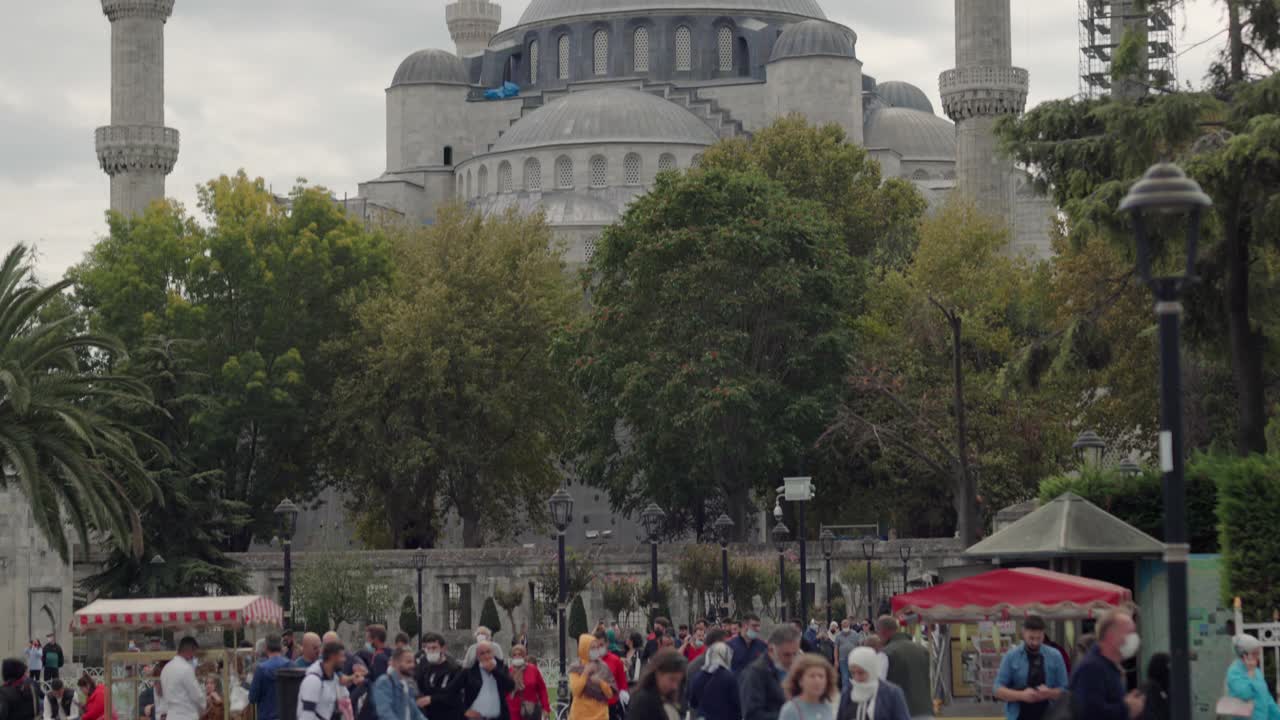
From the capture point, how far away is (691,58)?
8725 cm

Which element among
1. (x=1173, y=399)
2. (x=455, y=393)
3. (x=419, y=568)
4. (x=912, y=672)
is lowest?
(x=419, y=568)

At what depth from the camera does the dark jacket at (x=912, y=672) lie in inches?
618

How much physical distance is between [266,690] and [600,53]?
71665 millimetres

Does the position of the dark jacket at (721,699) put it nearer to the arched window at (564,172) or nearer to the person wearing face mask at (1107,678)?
the person wearing face mask at (1107,678)

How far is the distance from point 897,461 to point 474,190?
32915mm

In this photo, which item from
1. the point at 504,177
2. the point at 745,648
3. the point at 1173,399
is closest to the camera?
the point at 1173,399

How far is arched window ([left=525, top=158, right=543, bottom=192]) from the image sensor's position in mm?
77500

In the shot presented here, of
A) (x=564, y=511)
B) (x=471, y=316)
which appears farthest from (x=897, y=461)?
(x=564, y=511)

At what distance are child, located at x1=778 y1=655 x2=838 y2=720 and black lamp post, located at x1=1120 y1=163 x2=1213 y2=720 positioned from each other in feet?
6.17

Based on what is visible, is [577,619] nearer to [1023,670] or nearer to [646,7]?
[1023,670]

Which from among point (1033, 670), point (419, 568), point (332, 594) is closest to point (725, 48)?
point (332, 594)

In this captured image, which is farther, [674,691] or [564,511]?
[564,511]

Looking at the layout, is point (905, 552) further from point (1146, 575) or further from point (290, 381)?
point (1146, 575)

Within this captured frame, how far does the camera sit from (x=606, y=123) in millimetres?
77562
